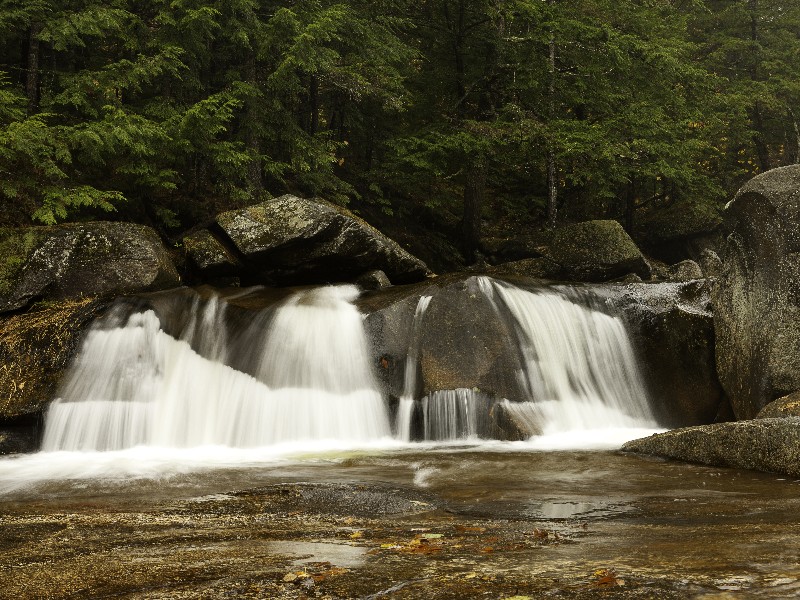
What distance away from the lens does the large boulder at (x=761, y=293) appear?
345 inches

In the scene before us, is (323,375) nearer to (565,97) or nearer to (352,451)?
(352,451)

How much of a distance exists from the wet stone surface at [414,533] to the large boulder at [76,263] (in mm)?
4935

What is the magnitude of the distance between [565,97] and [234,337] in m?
11.4

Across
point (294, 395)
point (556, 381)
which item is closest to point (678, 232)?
point (556, 381)

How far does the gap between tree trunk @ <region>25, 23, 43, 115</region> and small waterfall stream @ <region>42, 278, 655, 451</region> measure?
5539mm

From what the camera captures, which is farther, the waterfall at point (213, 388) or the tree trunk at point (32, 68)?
the tree trunk at point (32, 68)

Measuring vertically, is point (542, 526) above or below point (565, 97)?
below

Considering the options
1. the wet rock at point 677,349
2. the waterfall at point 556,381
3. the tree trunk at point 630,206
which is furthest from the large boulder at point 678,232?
the waterfall at point 556,381

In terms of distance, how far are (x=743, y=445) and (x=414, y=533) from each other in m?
3.89

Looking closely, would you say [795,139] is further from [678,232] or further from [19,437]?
[19,437]

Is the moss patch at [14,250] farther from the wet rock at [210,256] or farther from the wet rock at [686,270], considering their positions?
the wet rock at [686,270]

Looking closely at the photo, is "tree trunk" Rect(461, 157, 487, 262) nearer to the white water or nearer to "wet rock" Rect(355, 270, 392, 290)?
"wet rock" Rect(355, 270, 392, 290)

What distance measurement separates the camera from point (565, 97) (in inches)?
688

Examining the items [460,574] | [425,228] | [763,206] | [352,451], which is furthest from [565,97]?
[460,574]
